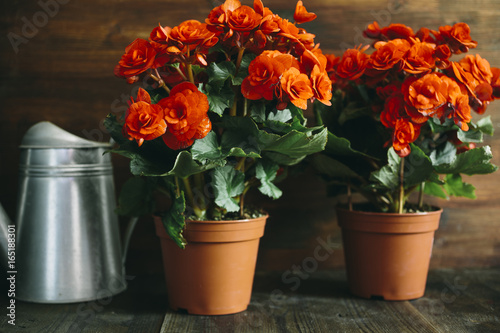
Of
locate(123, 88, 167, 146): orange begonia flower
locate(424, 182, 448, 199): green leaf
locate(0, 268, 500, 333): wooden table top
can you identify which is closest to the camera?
locate(123, 88, 167, 146): orange begonia flower

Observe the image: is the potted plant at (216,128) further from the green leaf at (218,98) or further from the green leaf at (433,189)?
the green leaf at (433,189)

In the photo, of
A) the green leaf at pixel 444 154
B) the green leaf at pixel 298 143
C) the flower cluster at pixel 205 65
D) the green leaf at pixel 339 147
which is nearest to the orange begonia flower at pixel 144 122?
the flower cluster at pixel 205 65

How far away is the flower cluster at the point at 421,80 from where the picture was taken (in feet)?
2.69

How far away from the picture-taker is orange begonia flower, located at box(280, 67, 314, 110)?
2.41ft

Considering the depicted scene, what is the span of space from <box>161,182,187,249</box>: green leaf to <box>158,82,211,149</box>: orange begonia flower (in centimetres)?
10

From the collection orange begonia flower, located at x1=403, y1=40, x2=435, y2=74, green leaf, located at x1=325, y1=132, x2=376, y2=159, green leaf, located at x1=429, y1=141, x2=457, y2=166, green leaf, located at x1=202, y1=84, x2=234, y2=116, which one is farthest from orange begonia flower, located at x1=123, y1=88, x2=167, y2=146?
green leaf, located at x1=429, y1=141, x2=457, y2=166

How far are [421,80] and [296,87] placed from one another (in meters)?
0.26

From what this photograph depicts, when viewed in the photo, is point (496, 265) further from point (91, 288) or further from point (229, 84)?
point (91, 288)

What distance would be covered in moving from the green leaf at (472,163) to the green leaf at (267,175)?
1.12 ft

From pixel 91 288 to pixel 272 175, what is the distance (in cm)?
46

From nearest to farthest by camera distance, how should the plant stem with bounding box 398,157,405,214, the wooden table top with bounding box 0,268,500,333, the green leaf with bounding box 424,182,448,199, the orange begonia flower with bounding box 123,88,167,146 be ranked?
the orange begonia flower with bounding box 123,88,167,146, the wooden table top with bounding box 0,268,500,333, the plant stem with bounding box 398,157,405,214, the green leaf with bounding box 424,182,448,199

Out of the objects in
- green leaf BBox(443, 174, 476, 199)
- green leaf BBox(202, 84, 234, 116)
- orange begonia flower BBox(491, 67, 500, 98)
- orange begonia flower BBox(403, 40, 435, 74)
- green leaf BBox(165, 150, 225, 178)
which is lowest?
green leaf BBox(443, 174, 476, 199)

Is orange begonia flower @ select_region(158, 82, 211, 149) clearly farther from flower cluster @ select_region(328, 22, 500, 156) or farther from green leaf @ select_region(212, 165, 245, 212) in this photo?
flower cluster @ select_region(328, 22, 500, 156)

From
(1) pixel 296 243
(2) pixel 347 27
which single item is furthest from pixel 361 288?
(2) pixel 347 27
